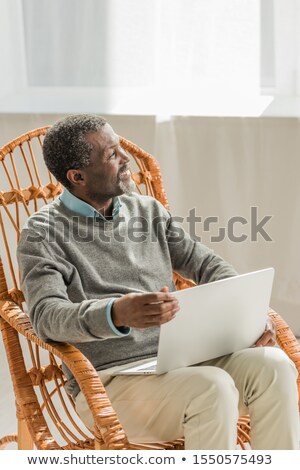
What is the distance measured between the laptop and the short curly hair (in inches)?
18.5

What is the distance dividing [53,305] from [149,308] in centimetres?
24

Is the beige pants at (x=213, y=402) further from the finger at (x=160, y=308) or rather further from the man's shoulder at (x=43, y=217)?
the man's shoulder at (x=43, y=217)

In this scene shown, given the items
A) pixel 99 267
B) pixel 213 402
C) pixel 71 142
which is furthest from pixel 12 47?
pixel 213 402

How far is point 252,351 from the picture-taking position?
5.86ft

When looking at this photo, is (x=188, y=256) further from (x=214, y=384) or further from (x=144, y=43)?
(x=144, y=43)

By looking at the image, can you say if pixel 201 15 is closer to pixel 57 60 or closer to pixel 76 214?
pixel 57 60

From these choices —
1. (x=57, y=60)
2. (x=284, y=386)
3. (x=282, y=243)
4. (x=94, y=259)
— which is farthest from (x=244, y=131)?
(x=284, y=386)

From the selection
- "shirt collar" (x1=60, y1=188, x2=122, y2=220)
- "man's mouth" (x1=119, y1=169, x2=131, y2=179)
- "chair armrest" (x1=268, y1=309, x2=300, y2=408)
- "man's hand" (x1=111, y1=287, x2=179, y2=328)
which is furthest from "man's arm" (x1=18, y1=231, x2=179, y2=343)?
"chair armrest" (x1=268, y1=309, x2=300, y2=408)

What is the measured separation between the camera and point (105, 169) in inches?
75.9

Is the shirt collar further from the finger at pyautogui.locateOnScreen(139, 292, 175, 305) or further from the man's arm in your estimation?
the finger at pyautogui.locateOnScreen(139, 292, 175, 305)

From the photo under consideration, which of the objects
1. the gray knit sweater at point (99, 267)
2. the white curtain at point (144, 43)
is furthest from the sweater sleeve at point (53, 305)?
the white curtain at point (144, 43)

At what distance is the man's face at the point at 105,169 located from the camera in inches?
75.5

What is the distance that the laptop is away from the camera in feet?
5.32

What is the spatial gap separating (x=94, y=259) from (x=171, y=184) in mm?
1508
